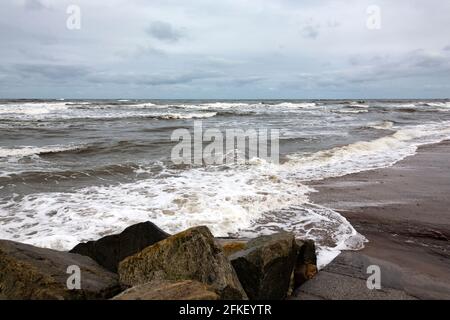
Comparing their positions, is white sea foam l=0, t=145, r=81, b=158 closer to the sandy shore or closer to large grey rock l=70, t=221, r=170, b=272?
the sandy shore

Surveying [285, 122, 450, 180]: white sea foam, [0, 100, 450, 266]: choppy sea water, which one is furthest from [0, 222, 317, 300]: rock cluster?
[285, 122, 450, 180]: white sea foam

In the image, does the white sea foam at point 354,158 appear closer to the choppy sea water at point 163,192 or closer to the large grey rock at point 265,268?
the choppy sea water at point 163,192

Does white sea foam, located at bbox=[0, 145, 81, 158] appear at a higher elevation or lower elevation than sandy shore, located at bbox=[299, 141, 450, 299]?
higher

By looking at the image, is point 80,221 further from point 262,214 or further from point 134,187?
point 262,214

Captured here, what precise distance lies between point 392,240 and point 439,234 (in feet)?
2.79

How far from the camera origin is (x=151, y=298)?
291 centimetres

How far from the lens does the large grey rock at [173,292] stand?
2.91m

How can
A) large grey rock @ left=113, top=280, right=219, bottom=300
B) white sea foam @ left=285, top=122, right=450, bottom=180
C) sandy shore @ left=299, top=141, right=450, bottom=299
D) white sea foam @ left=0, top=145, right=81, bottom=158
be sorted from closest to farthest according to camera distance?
large grey rock @ left=113, top=280, right=219, bottom=300 → sandy shore @ left=299, top=141, right=450, bottom=299 → white sea foam @ left=285, top=122, right=450, bottom=180 → white sea foam @ left=0, top=145, right=81, bottom=158

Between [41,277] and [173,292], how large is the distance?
49.4 inches

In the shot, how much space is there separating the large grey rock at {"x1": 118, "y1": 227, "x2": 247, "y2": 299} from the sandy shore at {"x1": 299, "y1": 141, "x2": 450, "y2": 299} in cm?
121

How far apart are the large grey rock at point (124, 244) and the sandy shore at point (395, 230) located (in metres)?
1.82

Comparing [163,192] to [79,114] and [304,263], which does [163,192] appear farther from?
[79,114]

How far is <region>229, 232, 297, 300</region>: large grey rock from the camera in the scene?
12.1 ft

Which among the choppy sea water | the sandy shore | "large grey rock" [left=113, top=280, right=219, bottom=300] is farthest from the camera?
the choppy sea water
